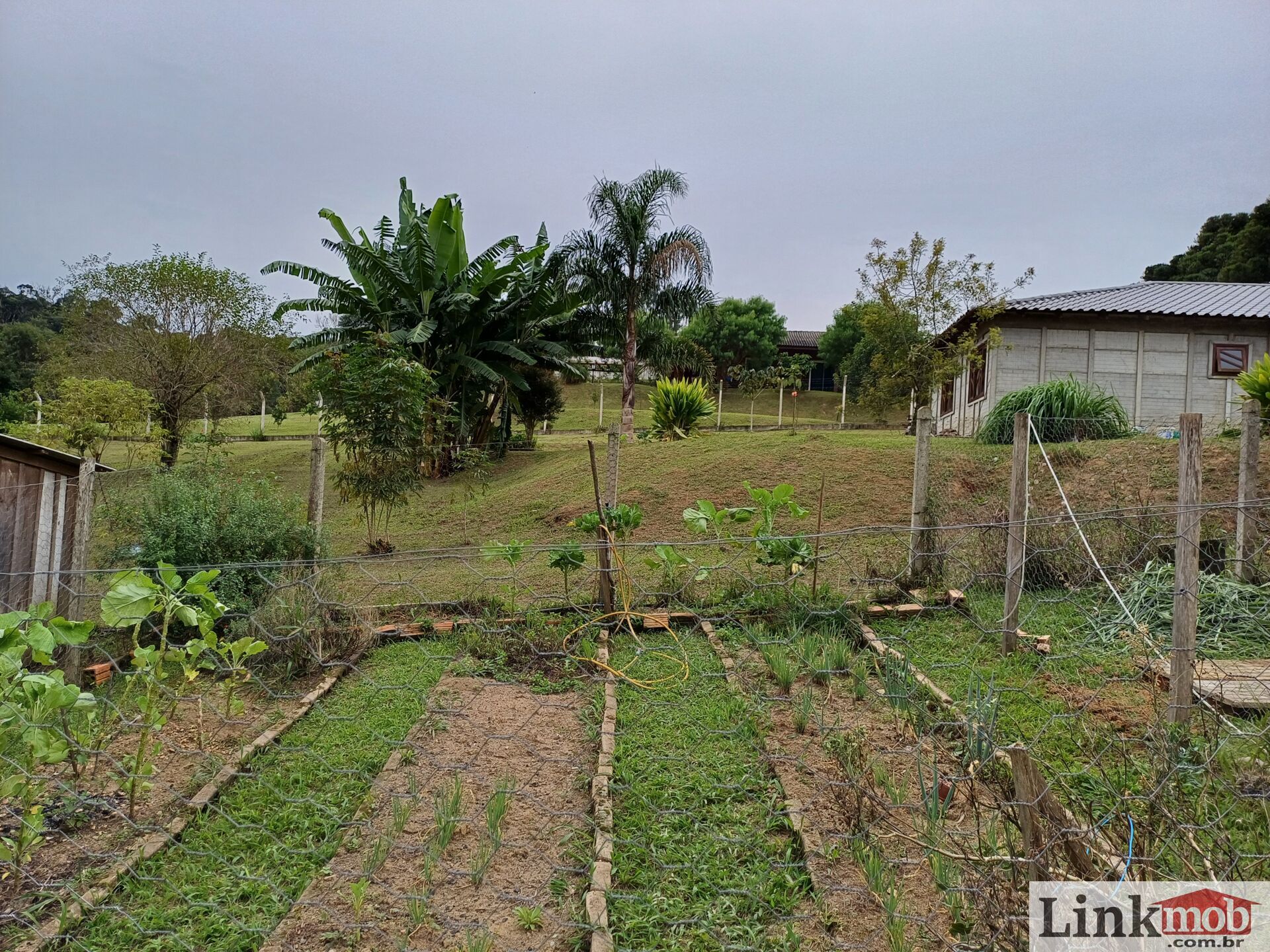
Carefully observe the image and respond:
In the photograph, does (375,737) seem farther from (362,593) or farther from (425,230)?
(425,230)

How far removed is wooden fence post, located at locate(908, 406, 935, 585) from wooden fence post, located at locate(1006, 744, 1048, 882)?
426 centimetres

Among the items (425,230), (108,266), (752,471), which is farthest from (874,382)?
(108,266)

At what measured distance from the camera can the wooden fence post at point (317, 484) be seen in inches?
247

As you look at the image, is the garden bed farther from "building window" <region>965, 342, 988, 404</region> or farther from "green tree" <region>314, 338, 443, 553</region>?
"building window" <region>965, 342, 988, 404</region>

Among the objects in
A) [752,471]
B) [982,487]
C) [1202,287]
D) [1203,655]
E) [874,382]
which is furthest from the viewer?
[874,382]

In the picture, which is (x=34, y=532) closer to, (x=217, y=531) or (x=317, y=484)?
(x=217, y=531)

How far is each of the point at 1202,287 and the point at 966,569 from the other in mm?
16908

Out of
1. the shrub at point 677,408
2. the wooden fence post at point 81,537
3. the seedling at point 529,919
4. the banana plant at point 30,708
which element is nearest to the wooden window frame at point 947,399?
the shrub at point 677,408

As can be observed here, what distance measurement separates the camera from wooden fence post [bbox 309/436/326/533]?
6279 millimetres

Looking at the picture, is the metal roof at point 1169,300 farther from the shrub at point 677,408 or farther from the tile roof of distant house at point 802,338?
the tile roof of distant house at point 802,338

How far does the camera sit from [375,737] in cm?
388

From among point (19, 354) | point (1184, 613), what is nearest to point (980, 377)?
point (1184, 613)

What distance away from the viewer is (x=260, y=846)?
9.60 feet

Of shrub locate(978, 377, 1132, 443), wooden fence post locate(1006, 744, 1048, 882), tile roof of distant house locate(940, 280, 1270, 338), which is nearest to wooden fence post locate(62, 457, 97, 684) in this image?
wooden fence post locate(1006, 744, 1048, 882)
